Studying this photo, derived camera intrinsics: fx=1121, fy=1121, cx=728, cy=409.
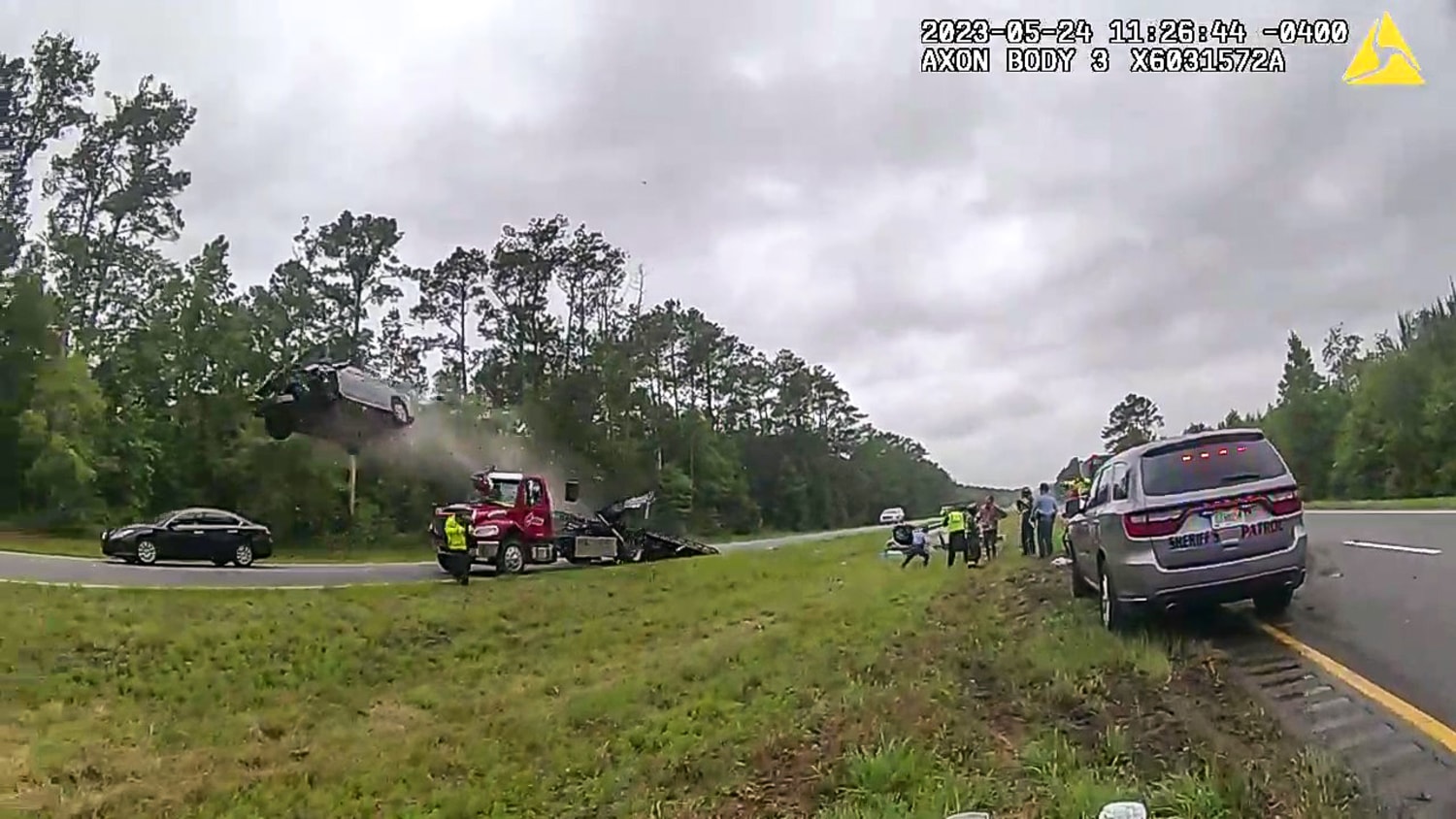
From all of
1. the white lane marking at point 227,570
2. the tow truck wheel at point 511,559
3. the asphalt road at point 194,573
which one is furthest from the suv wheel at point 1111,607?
the white lane marking at point 227,570

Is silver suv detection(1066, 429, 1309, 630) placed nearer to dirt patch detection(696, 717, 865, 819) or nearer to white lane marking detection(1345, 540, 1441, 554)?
dirt patch detection(696, 717, 865, 819)

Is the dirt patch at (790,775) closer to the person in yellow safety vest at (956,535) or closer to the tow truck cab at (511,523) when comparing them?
the person in yellow safety vest at (956,535)

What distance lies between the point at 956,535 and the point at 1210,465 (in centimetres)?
1363

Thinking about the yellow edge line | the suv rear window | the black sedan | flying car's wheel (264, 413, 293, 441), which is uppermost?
flying car's wheel (264, 413, 293, 441)

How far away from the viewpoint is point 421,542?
31656 millimetres

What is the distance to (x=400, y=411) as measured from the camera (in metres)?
30.5

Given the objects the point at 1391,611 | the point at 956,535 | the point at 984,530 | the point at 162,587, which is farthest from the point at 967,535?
the point at 162,587

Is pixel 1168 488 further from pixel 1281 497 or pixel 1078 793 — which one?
pixel 1078 793

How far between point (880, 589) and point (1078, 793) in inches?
537

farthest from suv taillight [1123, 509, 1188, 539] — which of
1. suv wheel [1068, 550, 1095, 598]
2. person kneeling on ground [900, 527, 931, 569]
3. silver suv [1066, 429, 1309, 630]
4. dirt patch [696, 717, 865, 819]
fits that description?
person kneeling on ground [900, 527, 931, 569]

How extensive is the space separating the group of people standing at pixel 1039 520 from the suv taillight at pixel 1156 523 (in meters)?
12.0

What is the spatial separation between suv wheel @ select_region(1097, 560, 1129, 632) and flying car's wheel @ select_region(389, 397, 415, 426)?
76.7ft

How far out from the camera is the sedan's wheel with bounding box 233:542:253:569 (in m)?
25.6

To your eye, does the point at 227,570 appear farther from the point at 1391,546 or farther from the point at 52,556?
the point at 1391,546
